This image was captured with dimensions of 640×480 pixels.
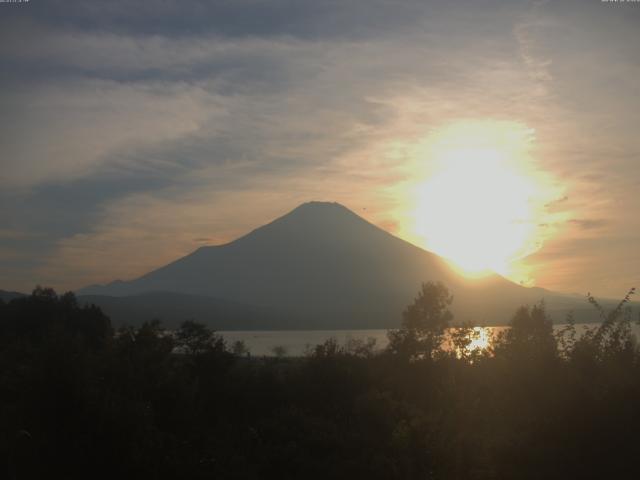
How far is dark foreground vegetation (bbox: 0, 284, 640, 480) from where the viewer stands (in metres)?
10.7

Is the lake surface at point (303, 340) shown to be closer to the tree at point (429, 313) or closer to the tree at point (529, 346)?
the tree at point (529, 346)

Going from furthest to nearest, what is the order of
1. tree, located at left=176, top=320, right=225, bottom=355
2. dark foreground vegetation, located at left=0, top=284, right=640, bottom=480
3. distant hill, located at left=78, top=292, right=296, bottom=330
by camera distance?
distant hill, located at left=78, top=292, right=296, bottom=330 → tree, located at left=176, top=320, right=225, bottom=355 → dark foreground vegetation, located at left=0, top=284, right=640, bottom=480

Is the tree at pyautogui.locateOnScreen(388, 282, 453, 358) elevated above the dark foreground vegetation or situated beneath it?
elevated above

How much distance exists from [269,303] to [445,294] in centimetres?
15762

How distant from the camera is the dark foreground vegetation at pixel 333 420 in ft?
35.1

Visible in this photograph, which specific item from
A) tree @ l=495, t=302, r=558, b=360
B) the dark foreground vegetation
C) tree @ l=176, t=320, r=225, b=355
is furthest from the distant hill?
the dark foreground vegetation

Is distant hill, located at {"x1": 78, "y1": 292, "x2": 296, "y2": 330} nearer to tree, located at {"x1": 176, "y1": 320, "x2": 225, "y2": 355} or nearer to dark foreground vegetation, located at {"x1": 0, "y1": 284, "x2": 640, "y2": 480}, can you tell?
tree, located at {"x1": 176, "y1": 320, "x2": 225, "y2": 355}

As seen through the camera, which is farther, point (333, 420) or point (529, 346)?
point (529, 346)

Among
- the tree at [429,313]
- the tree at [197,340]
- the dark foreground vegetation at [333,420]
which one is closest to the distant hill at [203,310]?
the tree at [429,313]

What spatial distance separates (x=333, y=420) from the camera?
548 inches

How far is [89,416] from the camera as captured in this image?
1105cm

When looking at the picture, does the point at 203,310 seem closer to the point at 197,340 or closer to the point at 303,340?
the point at 303,340

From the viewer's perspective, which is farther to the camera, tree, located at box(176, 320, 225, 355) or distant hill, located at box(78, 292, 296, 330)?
distant hill, located at box(78, 292, 296, 330)

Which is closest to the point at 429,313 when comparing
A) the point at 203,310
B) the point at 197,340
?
the point at 197,340
